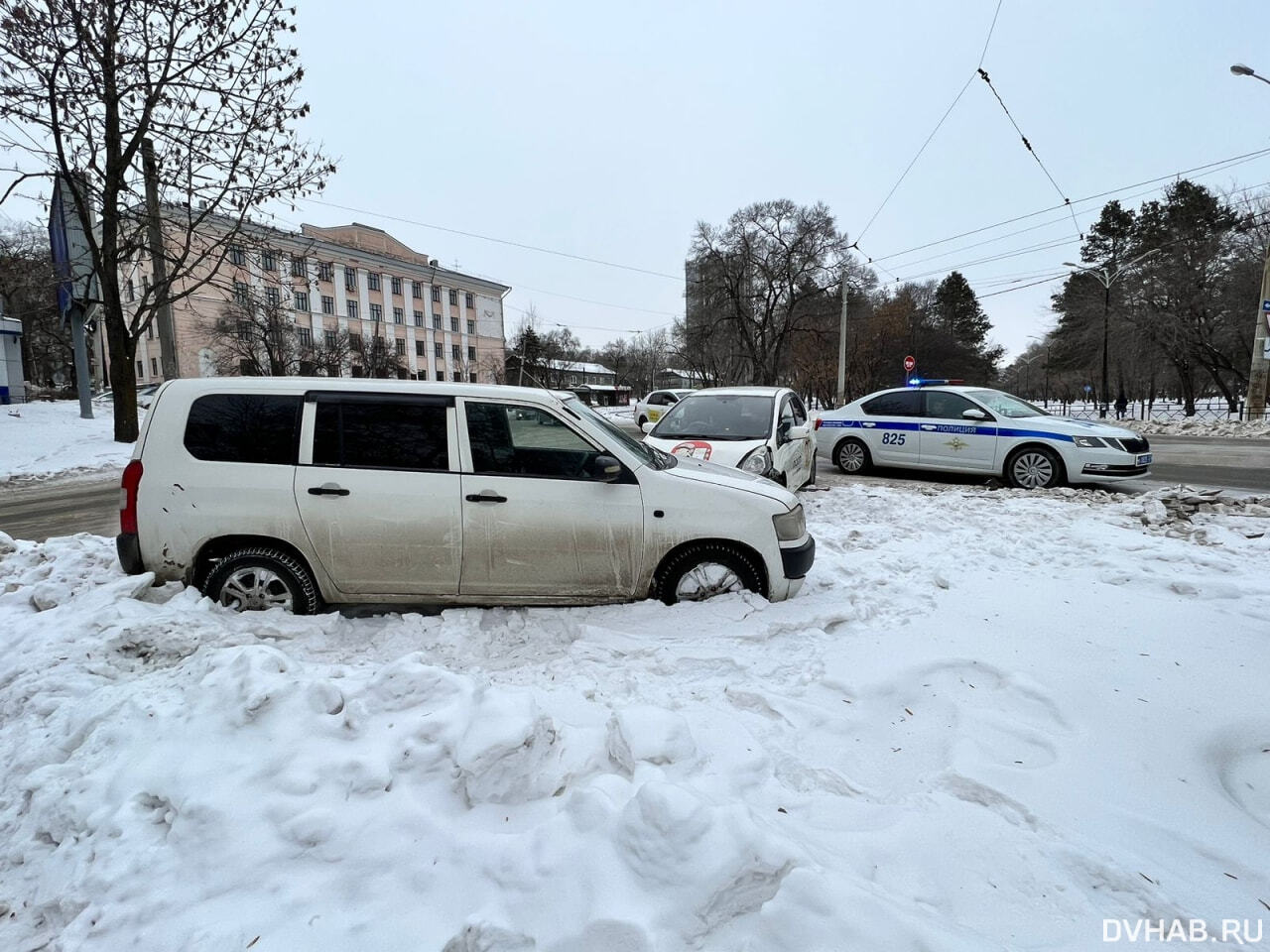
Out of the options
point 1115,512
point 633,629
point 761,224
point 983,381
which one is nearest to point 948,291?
point 983,381

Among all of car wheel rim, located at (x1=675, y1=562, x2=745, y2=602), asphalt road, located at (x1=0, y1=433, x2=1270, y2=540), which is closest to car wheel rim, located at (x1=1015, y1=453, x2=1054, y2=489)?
asphalt road, located at (x1=0, y1=433, x2=1270, y2=540)

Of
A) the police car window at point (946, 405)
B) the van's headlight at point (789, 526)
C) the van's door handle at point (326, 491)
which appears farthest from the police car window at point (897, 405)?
the van's door handle at point (326, 491)

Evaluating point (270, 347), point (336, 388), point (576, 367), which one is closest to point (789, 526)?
point (336, 388)

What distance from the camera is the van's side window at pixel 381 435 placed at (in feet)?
13.2

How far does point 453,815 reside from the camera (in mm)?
2186

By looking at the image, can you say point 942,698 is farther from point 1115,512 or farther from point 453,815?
point 1115,512

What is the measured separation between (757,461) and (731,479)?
8.98 ft

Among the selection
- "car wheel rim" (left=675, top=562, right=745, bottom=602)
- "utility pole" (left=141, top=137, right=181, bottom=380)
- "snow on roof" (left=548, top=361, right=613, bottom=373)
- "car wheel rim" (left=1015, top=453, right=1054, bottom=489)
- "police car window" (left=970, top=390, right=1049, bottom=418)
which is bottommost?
"car wheel rim" (left=675, top=562, right=745, bottom=602)

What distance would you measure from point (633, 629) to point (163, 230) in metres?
19.6

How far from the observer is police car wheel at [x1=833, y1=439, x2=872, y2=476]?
453 inches

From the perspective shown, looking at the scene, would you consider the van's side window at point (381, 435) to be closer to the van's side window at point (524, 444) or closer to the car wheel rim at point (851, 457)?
the van's side window at point (524, 444)

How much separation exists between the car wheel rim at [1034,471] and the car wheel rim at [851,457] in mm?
2608

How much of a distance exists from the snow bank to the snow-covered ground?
1343 cm

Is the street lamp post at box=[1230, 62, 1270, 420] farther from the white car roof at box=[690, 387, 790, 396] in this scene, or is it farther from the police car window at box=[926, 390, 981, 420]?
the white car roof at box=[690, 387, 790, 396]
